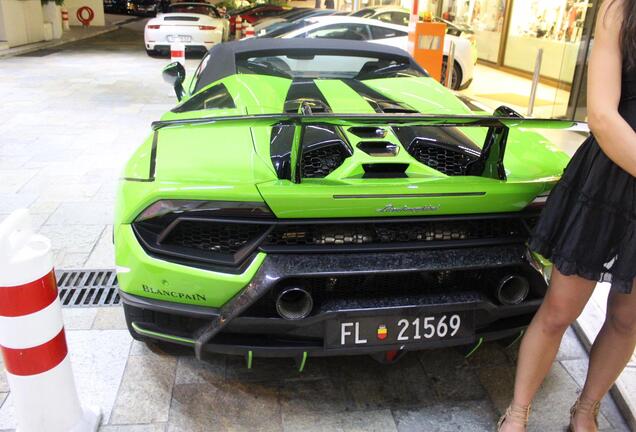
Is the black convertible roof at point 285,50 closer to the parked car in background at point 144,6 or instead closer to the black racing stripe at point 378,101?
the black racing stripe at point 378,101

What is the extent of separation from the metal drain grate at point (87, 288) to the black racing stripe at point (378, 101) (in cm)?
171

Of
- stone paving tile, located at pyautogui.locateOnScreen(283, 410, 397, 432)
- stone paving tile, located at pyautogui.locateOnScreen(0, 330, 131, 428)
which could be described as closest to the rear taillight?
stone paving tile, located at pyautogui.locateOnScreen(283, 410, 397, 432)

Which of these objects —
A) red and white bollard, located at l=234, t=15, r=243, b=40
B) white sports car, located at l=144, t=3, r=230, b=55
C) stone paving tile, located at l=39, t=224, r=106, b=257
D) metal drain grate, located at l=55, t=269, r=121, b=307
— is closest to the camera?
metal drain grate, located at l=55, t=269, r=121, b=307

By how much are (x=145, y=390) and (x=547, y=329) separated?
160 centimetres

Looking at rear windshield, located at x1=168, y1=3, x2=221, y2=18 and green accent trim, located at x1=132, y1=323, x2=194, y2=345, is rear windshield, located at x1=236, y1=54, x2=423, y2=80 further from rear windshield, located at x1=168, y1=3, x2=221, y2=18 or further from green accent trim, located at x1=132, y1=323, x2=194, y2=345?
rear windshield, located at x1=168, y1=3, x2=221, y2=18

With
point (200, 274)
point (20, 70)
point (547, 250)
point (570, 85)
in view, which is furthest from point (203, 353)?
point (20, 70)

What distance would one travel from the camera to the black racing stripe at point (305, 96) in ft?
8.71

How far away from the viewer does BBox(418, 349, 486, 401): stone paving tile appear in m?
2.36

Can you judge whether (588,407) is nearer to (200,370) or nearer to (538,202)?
(538,202)

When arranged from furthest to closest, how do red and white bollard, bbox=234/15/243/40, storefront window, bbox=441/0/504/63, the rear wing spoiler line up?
red and white bollard, bbox=234/15/243/40, storefront window, bbox=441/0/504/63, the rear wing spoiler

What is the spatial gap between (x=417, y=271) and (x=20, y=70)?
1162 centimetres

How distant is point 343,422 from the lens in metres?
2.18

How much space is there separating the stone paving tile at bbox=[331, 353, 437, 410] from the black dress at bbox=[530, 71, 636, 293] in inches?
35.3

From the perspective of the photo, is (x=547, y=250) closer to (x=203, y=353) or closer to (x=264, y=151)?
(x=264, y=151)
